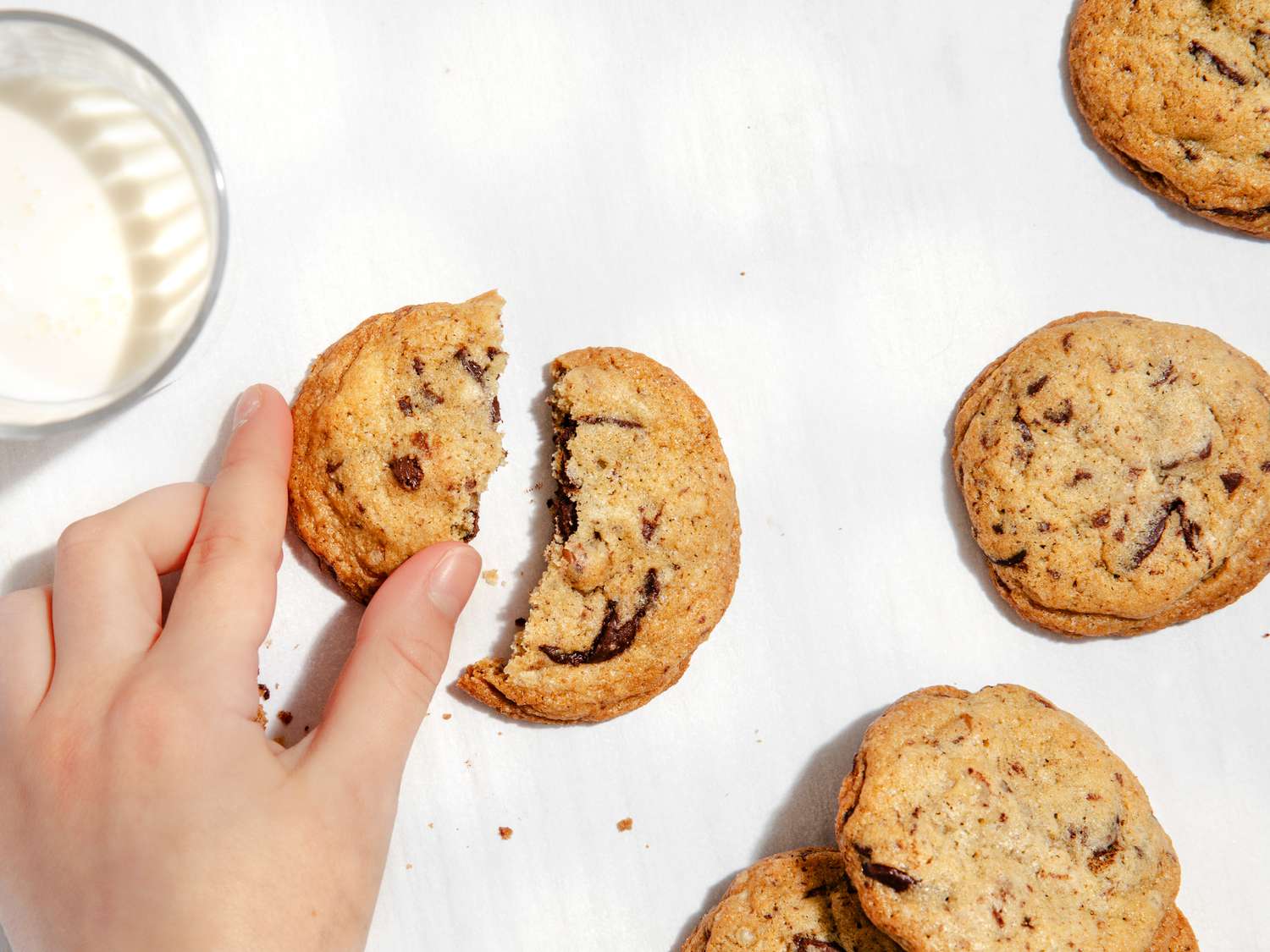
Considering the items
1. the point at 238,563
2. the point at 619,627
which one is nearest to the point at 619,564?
the point at 619,627

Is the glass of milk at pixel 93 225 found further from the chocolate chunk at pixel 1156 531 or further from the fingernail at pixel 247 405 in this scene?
the chocolate chunk at pixel 1156 531

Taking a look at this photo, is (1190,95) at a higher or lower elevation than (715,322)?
higher

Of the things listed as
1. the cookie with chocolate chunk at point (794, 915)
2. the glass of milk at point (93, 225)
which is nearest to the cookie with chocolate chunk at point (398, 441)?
the glass of milk at point (93, 225)

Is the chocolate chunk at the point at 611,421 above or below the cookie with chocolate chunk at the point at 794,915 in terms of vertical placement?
above

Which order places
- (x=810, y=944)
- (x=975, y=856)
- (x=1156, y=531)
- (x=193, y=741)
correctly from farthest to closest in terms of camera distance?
(x=1156, y=531) → (x=810, y=944) → (x=975, y=856) → (x=193, y=741)

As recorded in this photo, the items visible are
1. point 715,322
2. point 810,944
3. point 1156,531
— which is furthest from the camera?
point 715,322

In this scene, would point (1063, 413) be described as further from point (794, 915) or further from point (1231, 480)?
point (794, 915)

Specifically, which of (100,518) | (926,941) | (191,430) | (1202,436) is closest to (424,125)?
(191,430)

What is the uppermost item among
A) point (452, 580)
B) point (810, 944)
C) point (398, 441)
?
point (398, 441)
